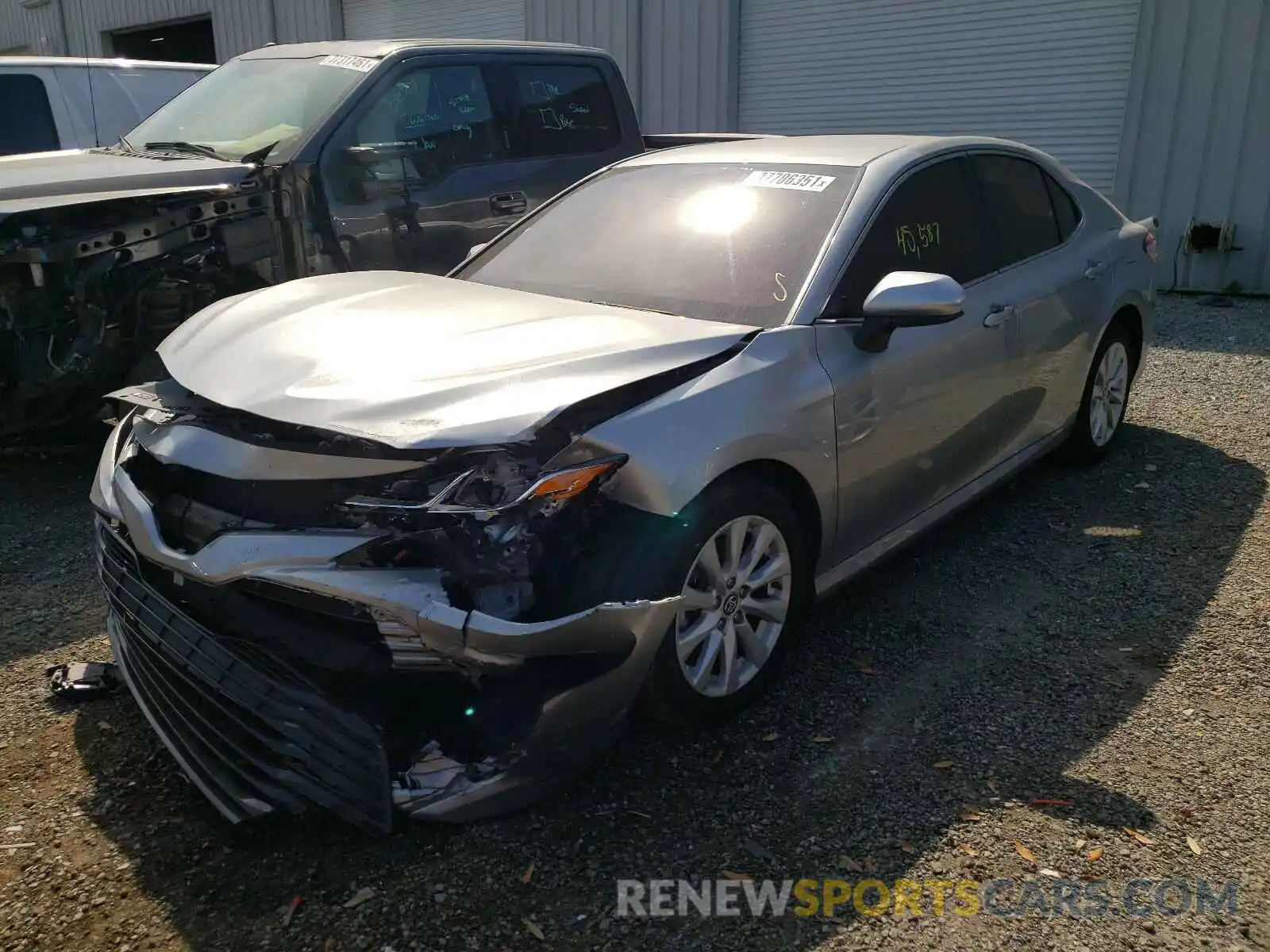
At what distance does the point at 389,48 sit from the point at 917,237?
348 cm

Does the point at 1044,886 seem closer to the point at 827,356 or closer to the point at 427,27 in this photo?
the point at 827,356

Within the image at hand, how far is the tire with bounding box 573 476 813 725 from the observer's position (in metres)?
2.60

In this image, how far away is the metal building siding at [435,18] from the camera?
14164 mm

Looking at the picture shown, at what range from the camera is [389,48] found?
573 centimetres

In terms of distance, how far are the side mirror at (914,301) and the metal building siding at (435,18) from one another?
11.8m

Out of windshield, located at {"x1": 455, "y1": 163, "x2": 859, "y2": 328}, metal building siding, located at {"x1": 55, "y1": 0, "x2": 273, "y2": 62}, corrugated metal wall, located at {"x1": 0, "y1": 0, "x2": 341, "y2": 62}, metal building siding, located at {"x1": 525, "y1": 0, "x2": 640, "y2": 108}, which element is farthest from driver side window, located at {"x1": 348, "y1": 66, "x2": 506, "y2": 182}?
metal building siding, located at {"x1": 55, "y1": 0, "x2": 273, "y2": 62}

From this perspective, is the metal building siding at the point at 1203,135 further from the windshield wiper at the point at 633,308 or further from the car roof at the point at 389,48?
the windshield wiper at the point at 633,308

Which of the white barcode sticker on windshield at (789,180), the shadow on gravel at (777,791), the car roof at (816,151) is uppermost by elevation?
the car roof at (816,151)

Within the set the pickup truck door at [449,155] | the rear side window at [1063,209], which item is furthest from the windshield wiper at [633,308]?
the pickup truck door at [449,155]

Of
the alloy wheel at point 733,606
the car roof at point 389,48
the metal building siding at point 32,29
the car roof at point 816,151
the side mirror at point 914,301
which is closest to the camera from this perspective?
the alloy wheel at point 733,606

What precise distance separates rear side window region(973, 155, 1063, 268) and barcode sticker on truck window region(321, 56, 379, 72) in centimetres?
328

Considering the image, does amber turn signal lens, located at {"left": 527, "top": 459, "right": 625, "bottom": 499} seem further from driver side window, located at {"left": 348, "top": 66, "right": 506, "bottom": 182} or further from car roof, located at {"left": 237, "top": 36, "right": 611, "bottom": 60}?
car roof, located at {"left": 237, "top": 36, "right": 611, "bottom": 60}

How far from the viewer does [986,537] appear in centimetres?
445

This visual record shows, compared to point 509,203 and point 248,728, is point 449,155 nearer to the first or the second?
point 509,203
